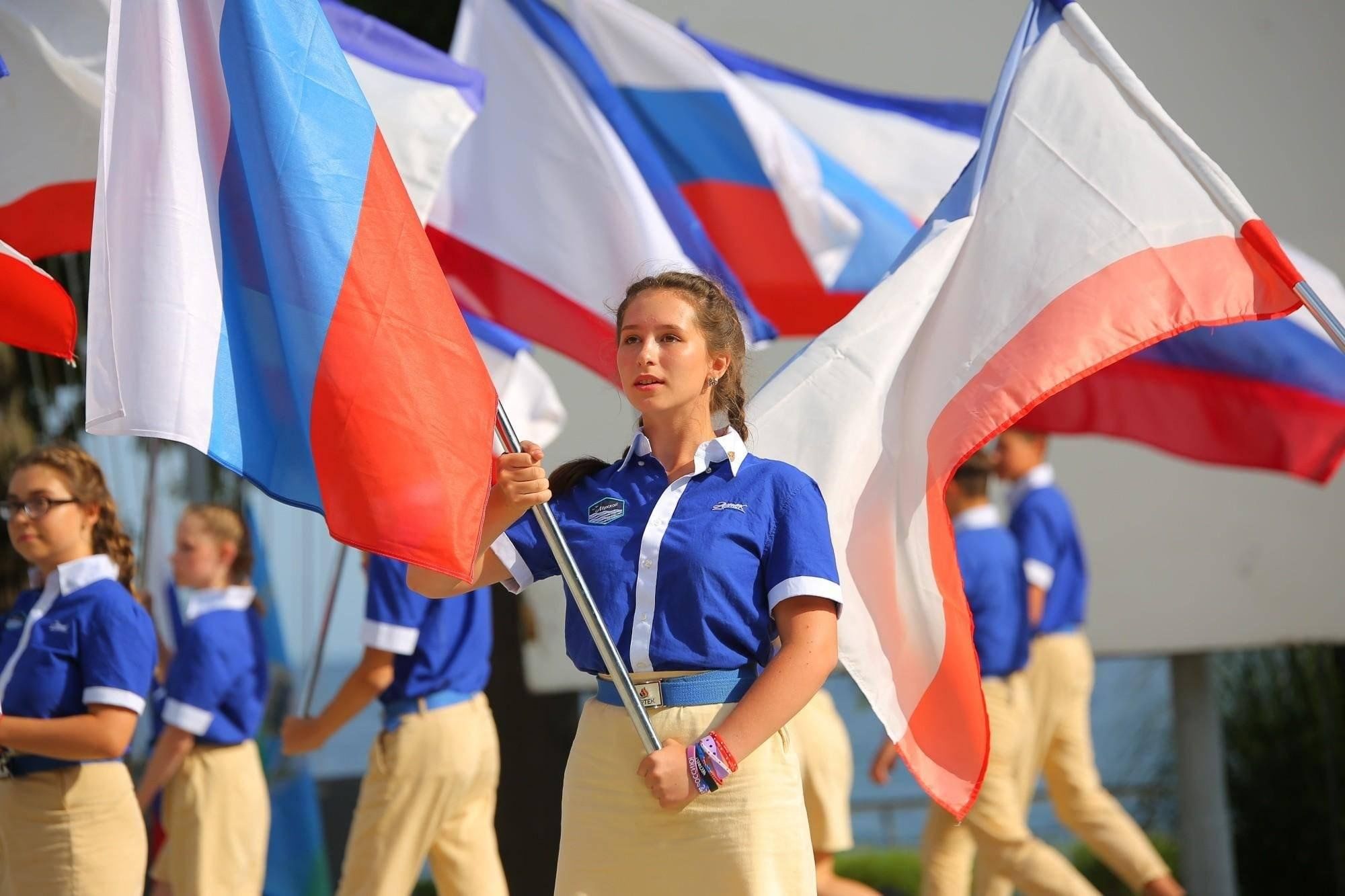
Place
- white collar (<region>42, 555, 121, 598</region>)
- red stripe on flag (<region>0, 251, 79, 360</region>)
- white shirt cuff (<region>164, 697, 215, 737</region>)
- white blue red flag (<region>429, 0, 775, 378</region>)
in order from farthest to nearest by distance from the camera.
→ 1. white blue red flag (<region>429, 0, 775, 378</region>)
2. white shirt cuff (<region>164, 697, 215, 737</region>)
3. white collar (<region>42, 555, 121, 598</region>)
4. red stripe on flag (<region>0, 251, 79, 360</region>)

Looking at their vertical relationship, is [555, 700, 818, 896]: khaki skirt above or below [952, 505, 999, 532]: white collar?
below

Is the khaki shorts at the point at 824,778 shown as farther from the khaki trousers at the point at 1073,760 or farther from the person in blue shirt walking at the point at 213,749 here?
the person in blue shirt walking at the point at 213,749

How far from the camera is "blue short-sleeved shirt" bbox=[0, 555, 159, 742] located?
439cm

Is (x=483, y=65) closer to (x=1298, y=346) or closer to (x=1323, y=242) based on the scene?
(x=1298, y=346)

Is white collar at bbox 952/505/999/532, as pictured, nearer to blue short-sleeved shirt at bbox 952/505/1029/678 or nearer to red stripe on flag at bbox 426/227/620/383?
blue short-sleeved shirt at bbox 952/505/1029/678

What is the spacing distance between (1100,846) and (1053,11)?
3911 mm

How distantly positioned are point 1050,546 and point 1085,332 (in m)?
3.77

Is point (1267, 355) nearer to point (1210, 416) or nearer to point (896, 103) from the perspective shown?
point (1210, 416)

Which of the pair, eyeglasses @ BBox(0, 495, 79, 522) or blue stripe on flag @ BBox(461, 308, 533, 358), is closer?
eyeglasses @ BBox(0, 495, 79, 522)

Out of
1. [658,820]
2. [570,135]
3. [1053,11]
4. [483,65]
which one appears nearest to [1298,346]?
[1053,11]

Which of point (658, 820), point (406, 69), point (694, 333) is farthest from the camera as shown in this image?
point (406, 69)

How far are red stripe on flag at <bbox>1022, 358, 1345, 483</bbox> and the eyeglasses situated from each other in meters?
3.36

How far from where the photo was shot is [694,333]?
3.44 meters

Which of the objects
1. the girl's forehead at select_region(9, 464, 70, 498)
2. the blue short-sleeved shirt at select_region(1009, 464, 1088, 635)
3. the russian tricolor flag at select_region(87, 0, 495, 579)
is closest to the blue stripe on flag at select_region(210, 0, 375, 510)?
the russian tricolor flag at select_region(87, 0, 495, 579)
